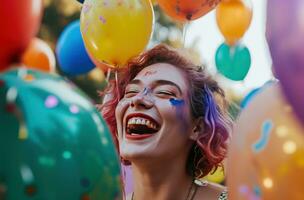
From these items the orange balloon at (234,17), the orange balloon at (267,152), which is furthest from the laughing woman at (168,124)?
the orange balloon at (267,152)

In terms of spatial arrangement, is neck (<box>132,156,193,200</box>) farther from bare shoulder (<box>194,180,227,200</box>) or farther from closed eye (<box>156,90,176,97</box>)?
closed eye (<box>156,90,176,97</box>)

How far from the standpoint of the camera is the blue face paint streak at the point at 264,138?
175 cm

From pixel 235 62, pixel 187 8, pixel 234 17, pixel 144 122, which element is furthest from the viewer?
pixel 235 62

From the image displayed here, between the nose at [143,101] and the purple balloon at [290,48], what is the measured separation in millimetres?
1201

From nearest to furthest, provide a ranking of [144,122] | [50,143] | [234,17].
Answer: [50,143] → [144,122] → [234,17]

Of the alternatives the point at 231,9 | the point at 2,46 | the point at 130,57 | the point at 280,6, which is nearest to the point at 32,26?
the point at 2,46

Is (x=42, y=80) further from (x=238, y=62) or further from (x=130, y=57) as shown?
(x=238, y=62)

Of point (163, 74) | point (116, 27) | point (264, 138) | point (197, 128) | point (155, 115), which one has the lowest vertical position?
point (197, 128)

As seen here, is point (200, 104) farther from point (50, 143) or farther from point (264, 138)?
point (50, 143)

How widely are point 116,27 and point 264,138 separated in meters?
1.46

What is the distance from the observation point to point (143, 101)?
9.59ft

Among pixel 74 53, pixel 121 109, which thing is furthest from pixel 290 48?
pixel 74 53

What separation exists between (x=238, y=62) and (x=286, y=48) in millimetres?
2623

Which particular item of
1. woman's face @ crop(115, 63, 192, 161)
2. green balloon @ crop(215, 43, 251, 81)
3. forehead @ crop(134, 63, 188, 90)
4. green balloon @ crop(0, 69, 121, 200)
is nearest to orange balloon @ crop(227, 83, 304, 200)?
green balloon @ crop(0, 69, 121, 200)
